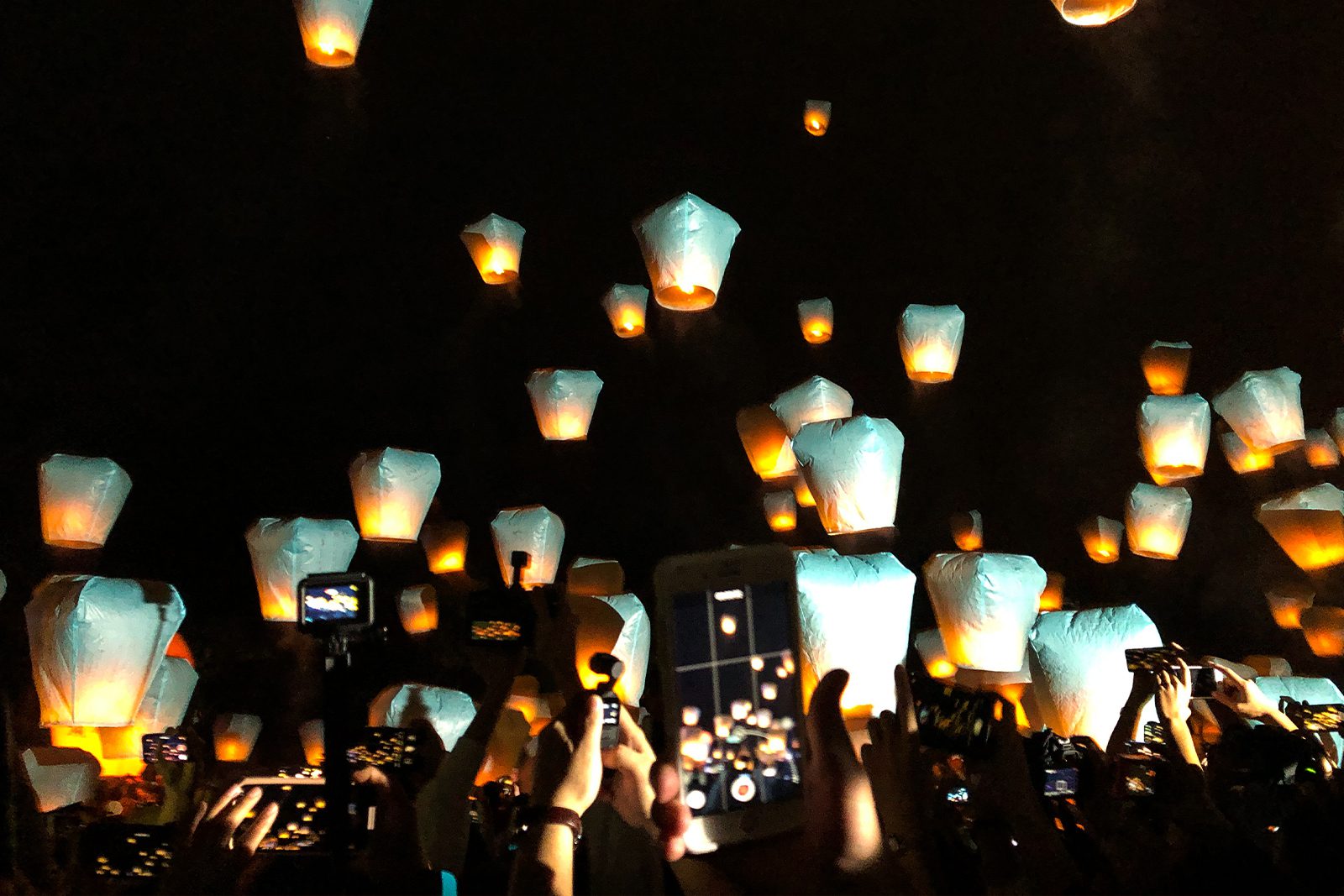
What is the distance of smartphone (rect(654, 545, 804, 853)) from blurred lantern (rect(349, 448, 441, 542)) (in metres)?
5.57

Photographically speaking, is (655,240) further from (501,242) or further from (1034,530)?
(1034,530)

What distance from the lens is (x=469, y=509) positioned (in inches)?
480

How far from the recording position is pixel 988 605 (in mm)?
4949

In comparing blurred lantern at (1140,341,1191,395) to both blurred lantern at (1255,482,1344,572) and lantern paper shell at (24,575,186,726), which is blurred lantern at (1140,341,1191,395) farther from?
lantern paper shell at (24,575,186,726)

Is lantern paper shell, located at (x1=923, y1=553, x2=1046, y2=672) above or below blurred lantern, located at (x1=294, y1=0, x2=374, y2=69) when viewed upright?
below

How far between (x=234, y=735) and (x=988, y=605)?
6283mm

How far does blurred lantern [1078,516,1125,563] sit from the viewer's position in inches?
431

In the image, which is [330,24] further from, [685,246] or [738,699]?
[738,699]

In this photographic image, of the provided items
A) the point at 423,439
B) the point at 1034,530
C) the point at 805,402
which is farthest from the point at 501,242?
the point at 1034,530

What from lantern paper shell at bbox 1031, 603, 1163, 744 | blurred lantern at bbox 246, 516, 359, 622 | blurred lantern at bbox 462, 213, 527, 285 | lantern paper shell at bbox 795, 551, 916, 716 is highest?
blurred lantern at bbox 462, 213, 527, 285

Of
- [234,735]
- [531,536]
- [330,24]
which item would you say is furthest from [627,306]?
[234,735]

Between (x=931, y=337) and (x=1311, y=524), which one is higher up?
(x=931, y=337)

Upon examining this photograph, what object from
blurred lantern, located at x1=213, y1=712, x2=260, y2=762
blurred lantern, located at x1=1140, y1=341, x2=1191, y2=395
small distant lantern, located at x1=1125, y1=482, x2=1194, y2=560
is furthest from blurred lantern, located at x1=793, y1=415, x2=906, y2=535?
blurred lantern, located at x1=213, y1=712, x2=260, y2=762

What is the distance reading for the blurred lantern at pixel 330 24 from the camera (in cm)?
472
